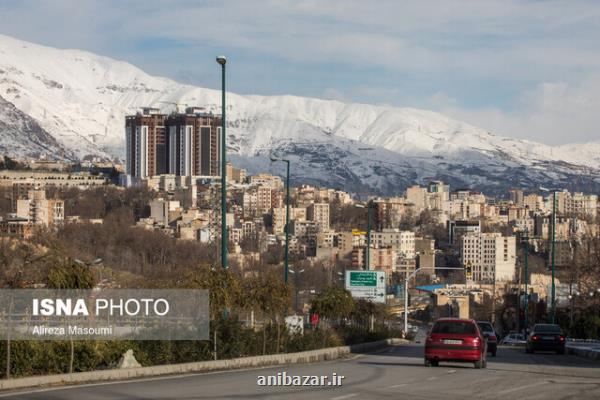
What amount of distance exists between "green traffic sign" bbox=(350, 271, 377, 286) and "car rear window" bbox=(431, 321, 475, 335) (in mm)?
34661

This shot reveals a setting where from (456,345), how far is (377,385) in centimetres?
806

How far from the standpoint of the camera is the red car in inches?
1296

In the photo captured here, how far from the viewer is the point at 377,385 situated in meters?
25.3

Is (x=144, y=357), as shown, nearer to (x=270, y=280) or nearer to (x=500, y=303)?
(x=270, y=280)

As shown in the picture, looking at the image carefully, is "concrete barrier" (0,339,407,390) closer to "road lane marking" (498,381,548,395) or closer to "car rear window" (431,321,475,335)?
"car rear window" (431,321,475,335)

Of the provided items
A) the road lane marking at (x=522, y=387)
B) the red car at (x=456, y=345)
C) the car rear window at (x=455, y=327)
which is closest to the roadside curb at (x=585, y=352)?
the car rear window at (x=455, y=327)

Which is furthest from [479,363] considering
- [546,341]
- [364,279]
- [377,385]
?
[364,279]

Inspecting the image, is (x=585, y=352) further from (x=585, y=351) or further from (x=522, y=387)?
(x=522, y=387)

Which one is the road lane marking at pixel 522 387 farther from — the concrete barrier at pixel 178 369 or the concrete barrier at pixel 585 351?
the concrete barrier at pixel 585 351

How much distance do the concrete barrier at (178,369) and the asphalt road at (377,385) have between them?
61 cm

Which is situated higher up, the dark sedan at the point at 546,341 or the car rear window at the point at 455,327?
the car rear window at the point at 455,327

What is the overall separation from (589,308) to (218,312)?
4954 centimetres

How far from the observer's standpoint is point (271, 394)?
74.3 ft

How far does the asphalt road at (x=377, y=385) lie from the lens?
73.5 ft
